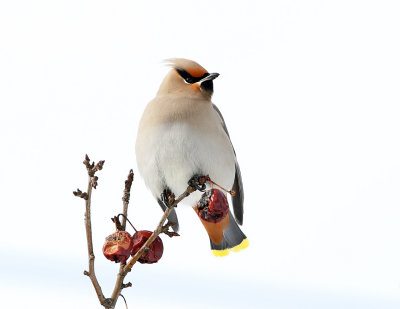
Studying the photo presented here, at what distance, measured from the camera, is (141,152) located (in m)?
2.29

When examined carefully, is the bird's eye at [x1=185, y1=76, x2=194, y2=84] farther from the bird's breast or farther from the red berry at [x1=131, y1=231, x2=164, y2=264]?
the red berry at [x1=131, y1=231, x2=164, y2=264]

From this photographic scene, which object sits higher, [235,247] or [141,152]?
[141,152]

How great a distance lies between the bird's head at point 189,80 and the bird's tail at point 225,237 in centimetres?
67

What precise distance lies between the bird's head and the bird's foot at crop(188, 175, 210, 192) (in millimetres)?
329

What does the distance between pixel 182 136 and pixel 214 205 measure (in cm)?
46

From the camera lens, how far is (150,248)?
168 cm

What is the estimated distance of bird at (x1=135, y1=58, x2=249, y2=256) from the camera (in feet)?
7.02

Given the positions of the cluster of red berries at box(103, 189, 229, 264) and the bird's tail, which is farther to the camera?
the bird's tail

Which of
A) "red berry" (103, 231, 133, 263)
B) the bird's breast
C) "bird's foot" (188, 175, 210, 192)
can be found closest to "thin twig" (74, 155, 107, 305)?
"red berry" (103, 231, 133, 263)

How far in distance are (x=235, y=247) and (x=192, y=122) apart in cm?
80

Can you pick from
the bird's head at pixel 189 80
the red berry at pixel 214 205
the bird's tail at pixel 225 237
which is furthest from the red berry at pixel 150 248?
the bird's tail at pixel 225 237

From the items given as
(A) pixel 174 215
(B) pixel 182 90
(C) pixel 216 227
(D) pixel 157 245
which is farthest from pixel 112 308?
(A) pixel 174 215

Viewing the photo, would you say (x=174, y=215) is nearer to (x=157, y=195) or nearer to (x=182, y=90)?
(x=157, y=195)

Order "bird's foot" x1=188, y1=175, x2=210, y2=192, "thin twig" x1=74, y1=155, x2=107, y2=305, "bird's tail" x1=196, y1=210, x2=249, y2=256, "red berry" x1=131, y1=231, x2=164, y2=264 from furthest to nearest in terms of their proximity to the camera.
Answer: "bird's tail" x1=196, y1=210, x2=249, y2=256, "bird's foot" x1=188, y1=175, x2=210, y2=192, "red berry" x1=131, y1=231, x2=164, y2=264, "thin twig" x1=74, y1=155, x2=107, y2=305
